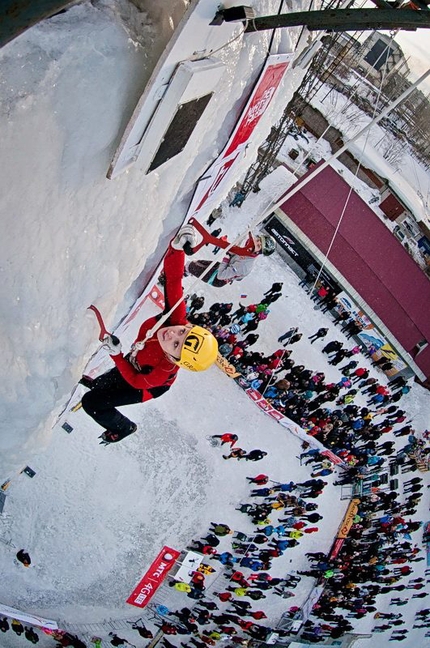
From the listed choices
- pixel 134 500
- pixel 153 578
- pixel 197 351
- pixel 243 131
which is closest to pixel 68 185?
pixel 197 351

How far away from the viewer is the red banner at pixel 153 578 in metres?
11.2

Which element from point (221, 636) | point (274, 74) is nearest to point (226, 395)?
point (221, 636)

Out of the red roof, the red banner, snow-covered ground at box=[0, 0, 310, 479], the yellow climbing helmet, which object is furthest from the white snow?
the red roof

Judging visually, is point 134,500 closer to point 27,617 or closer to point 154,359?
point 27,617

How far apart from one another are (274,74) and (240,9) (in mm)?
2363

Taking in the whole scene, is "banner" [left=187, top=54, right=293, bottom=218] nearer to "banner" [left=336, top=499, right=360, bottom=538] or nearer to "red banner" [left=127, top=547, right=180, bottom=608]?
"red banner" [left=127, top=547, right=180, bottom=608]

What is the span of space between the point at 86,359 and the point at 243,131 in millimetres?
2987

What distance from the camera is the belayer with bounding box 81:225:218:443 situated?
4957mm

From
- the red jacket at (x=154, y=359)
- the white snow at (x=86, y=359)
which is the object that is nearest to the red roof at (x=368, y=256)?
the white snow at (x=86, y=359)

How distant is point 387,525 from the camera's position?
15.1 m

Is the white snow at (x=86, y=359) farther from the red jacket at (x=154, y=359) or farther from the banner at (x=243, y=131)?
the red jacket at (x=154, y=359)

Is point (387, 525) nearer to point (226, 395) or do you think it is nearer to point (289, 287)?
point (226, 395)

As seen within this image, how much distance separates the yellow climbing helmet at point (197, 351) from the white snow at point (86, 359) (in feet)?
2.47

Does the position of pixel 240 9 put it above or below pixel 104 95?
above
